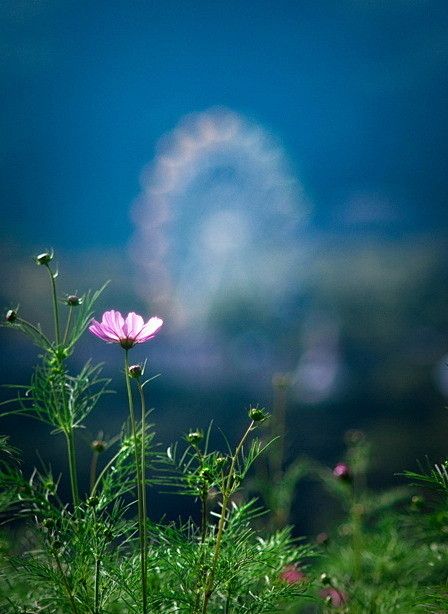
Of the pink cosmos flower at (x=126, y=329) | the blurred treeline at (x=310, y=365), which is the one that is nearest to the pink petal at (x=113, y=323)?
the pink cosmos flower at (x=126, y=329)

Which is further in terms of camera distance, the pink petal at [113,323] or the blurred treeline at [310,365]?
the blurred treeline at [310,365]

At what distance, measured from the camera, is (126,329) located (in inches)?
15.8

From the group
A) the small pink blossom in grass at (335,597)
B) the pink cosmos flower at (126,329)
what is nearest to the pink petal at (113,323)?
the pink cosmos flower at (126,329)

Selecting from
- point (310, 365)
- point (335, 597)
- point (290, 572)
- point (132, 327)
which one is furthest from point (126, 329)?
point (310, 365)

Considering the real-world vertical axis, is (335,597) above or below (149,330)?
below

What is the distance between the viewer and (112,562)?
40 centimetres

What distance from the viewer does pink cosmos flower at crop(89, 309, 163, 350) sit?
0.39 meters

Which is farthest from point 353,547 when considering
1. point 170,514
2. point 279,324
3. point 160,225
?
point 160,225

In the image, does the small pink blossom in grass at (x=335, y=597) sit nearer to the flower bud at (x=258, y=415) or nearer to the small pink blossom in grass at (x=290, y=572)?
the small pink blossom in grass at (x=290, y=572)

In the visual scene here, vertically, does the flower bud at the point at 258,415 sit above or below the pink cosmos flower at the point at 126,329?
below

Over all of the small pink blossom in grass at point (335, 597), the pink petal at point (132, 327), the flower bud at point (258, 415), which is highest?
the pink petal at point (132, 327)

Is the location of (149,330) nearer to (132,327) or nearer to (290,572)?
(132,327)

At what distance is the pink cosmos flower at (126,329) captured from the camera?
388mm

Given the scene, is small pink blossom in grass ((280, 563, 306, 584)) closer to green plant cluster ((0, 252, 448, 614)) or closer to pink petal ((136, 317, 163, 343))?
green plant cluster ((0, 252, 448, 614))
